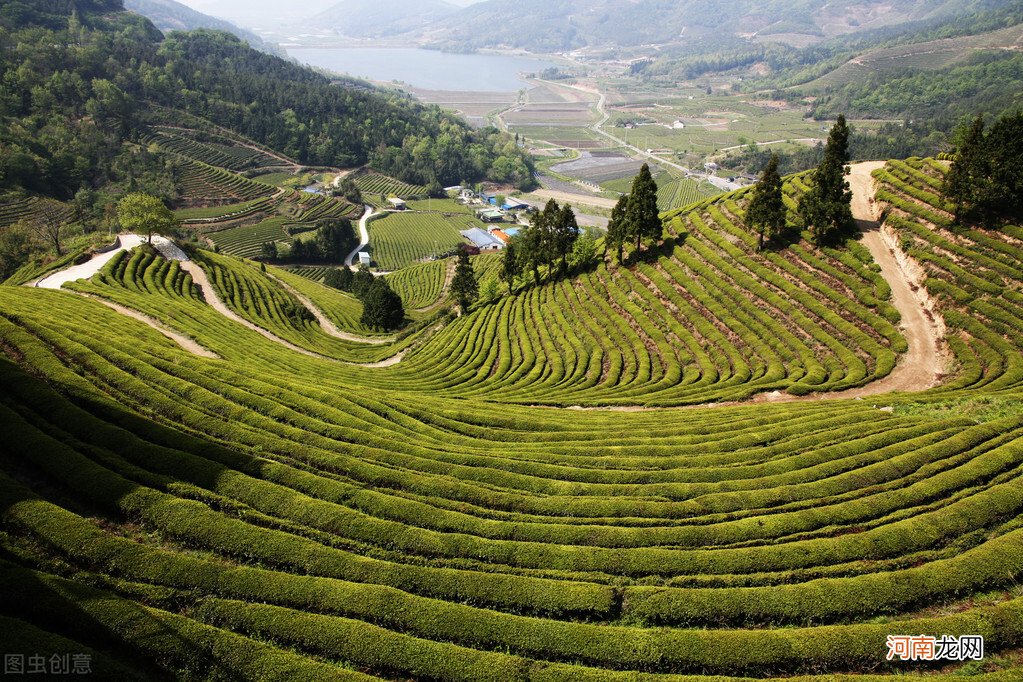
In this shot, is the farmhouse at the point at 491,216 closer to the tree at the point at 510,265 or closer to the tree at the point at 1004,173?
the tree at the point at 510,265

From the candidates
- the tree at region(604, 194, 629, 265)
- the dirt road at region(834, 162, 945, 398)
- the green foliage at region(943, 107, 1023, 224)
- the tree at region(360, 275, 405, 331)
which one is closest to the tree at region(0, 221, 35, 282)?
the tree at region(360, 275, 405, 331)

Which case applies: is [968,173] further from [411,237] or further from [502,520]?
[411,237]

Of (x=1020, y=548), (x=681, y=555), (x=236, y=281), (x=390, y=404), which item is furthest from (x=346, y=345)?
(x=1020, y=548)

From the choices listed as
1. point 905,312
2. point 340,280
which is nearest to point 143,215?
point 340,280

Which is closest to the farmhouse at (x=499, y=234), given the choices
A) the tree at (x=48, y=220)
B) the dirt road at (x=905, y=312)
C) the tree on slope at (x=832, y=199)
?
the tree at (x=48, y=220)

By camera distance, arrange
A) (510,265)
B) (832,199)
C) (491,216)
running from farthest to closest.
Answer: (491,216) < (510,265) < (832,199)

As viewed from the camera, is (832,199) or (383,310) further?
(383,310)
